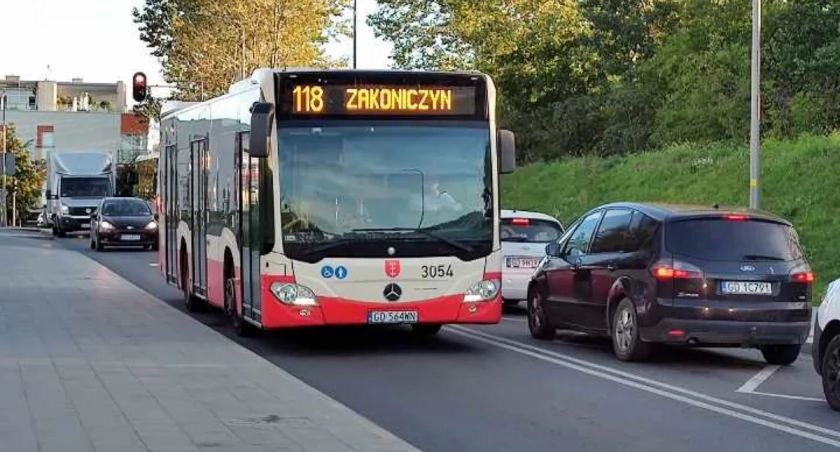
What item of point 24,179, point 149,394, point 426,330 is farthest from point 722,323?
point 24,179

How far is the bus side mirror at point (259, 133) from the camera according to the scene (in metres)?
13.0

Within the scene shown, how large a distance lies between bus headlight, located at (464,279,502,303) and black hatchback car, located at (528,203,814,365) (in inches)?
48.0

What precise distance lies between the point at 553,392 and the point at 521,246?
809cm

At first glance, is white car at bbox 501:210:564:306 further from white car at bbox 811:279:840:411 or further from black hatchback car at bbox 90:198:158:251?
black hatchback car at bbox 90:198:158:251

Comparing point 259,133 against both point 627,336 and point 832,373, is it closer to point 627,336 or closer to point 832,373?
point 627,336

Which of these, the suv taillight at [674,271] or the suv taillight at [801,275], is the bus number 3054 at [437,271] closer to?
the suv taillight at [674,271]

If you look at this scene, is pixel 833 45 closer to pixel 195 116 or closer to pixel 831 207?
pixel 831 207

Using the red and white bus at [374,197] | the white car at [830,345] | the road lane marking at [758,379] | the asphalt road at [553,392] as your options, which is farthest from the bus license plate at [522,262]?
the white car at [830,345]

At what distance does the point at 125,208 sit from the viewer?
3981 cm

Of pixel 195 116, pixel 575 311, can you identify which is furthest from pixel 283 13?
pixel 575 311

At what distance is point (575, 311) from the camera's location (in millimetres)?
14734

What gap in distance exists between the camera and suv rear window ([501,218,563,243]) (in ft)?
64.6

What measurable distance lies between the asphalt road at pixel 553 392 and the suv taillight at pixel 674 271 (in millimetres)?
952

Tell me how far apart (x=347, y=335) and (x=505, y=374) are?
13.5 ft
